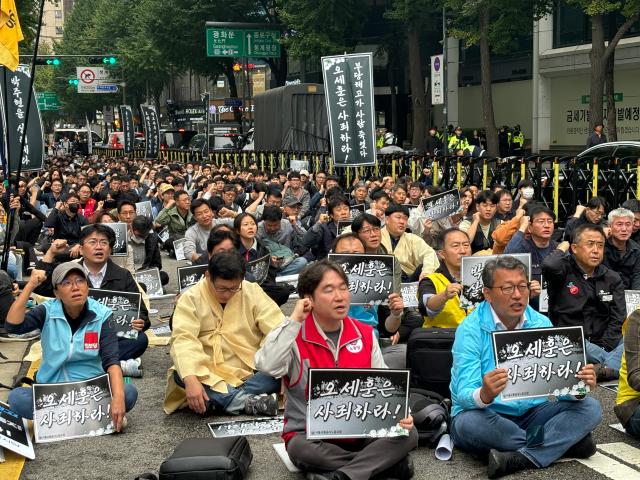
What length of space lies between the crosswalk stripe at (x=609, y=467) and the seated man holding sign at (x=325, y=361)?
3.68 ft

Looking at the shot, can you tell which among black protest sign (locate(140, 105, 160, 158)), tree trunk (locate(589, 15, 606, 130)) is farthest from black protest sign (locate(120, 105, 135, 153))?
tree trunk (locate(589, 15, 606, 130))

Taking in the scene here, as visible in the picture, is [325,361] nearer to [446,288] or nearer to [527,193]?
[446,288]

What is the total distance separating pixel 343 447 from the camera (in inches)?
235

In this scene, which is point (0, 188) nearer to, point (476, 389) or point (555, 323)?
point (555, 323)

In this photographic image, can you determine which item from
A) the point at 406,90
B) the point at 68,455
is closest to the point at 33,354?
the point at 68,455

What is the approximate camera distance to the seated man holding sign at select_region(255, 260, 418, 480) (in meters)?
5.81

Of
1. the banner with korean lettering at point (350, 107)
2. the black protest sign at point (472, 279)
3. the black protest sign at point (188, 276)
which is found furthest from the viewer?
the banner with korean lettering at point (350, 107)

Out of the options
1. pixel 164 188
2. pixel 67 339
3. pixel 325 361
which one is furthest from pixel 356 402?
pixel 164 188

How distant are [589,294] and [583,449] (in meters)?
2.48

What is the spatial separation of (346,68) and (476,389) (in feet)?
50.5

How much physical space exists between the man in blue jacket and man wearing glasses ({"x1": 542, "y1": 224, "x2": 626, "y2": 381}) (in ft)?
7.44

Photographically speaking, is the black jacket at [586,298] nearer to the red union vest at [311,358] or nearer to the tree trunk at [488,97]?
the red union vest at [311,358]

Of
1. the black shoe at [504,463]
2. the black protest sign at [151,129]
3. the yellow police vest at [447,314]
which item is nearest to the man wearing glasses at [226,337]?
the yellow police vest at [447,314]

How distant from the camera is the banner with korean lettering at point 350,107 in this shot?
20766mm
